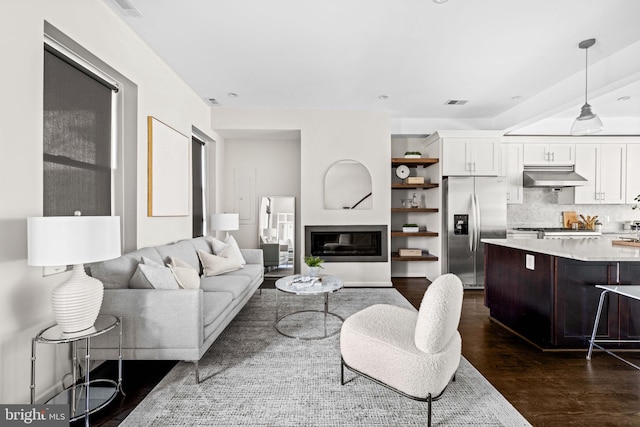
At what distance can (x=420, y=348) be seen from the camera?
1.73 meters

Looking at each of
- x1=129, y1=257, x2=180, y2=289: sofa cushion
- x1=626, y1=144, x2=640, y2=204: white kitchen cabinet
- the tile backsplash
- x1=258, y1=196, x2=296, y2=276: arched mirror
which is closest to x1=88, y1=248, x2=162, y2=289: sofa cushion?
x1=129, y1=257, x2=180, y2=289: sofa cushion

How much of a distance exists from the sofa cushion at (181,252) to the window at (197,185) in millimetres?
1124

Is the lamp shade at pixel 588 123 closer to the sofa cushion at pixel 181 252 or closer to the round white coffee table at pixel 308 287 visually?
the round white coffee table at pixel 308 287

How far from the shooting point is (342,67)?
343 cm

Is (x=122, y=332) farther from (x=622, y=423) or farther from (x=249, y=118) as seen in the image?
(x=249, y=118)

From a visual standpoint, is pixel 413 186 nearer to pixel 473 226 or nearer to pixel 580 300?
pixel 473 226

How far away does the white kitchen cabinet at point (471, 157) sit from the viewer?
16.1ft

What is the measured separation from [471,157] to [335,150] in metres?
2.11

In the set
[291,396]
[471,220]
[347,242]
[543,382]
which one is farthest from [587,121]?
[291,396]

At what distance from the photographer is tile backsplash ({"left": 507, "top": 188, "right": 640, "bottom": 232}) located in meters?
5.56

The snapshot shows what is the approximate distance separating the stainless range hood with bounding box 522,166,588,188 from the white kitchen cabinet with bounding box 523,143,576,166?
114mm

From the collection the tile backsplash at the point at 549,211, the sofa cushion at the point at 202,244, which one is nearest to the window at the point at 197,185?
the sofa cushion at the point at 202,244

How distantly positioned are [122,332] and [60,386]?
502mm

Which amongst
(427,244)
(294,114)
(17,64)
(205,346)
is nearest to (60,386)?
(205,346)
